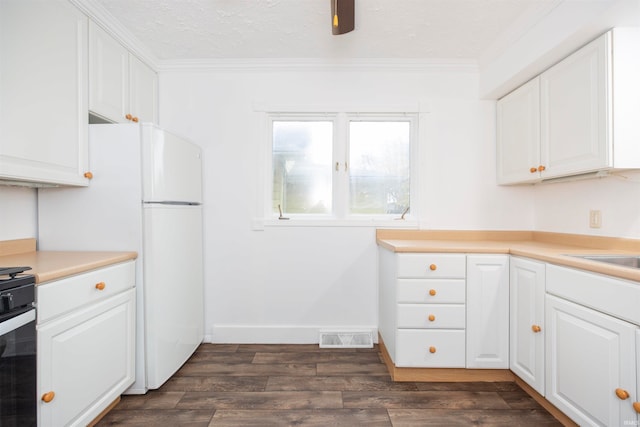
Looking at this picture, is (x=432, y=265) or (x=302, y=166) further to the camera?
(x=302, y=166)

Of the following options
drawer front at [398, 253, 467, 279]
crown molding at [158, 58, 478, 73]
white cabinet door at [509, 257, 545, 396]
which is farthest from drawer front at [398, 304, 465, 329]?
crown molding at [158, 58, 478, 73]

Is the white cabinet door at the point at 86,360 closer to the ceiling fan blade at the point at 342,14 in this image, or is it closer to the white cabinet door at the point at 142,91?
the white cabinet door at the point at 142,91

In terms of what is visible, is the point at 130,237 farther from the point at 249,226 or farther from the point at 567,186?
the point at 567,186

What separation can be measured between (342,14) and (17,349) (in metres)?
1.93

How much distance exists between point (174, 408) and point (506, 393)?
196 centimetres

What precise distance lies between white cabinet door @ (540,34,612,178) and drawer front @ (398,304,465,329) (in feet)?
3.54

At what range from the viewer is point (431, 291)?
195 centimetres

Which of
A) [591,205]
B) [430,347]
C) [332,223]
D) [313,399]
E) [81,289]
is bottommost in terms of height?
[313,399]

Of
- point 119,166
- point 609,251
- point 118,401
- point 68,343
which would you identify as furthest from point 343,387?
point 119,166

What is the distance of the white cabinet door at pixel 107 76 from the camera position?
72.0 inches

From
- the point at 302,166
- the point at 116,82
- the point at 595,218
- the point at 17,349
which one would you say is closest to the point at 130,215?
the point at 17,349

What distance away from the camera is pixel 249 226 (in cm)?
256

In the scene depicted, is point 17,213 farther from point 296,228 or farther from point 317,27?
point 317,27

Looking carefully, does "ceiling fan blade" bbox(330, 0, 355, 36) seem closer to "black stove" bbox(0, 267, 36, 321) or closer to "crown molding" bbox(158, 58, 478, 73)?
"crown molding" bbox(158, 58, 478, 73)
